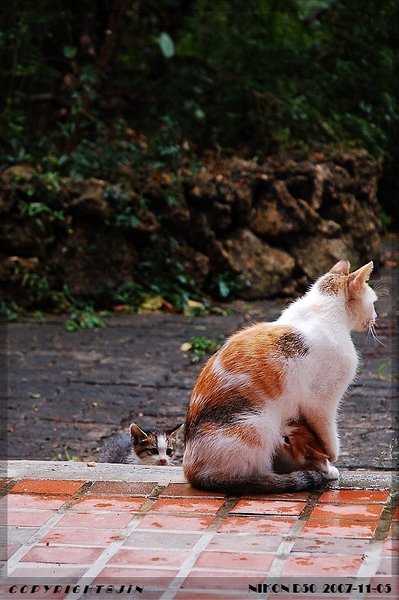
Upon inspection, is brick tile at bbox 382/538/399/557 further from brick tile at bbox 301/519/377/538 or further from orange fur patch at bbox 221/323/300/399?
orange fur patch at bbox 221/323/300/399

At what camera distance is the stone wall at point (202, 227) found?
835 cm

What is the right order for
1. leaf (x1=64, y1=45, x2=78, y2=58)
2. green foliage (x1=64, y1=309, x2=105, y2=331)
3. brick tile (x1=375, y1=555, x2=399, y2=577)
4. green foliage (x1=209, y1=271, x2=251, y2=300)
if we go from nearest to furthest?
1. brick tile (x1=375, y1=555, x2=399, y2=577)
2. green foliage (x1=64, y1=309, x2=105, y2=331)
3. green foliage (x1=209, y1=271, x2=251, y2=300)
4. leaf (x1=64, y1=45, x2=78, y2=58)

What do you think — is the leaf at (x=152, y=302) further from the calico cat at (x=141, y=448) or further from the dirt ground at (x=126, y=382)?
the calico cat at (x=141, y=448)

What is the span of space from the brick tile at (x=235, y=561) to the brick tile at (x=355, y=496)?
0.63m

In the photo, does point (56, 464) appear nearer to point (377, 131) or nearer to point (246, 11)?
point (377, 131)

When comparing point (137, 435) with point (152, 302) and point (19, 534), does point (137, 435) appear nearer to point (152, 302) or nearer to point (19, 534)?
point (19, 534)

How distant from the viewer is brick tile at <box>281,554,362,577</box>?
2559mm

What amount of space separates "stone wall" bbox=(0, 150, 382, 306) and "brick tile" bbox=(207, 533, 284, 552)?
5.63m

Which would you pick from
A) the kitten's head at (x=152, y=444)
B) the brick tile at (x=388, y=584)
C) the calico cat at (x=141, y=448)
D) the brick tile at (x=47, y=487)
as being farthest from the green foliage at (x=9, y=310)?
the brick tile at (x=388, y=584)

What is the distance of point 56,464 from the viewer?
382 centimetres

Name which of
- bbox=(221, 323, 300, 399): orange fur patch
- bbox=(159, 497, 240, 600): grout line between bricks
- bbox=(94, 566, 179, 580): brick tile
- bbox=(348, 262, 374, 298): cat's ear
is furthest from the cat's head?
bbox=(94, 566, 179, 580): brick tile

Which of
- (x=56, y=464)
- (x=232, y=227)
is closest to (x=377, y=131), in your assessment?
(x=232, y=227)

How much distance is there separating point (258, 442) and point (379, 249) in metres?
6.82

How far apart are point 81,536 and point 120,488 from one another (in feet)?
1.74
